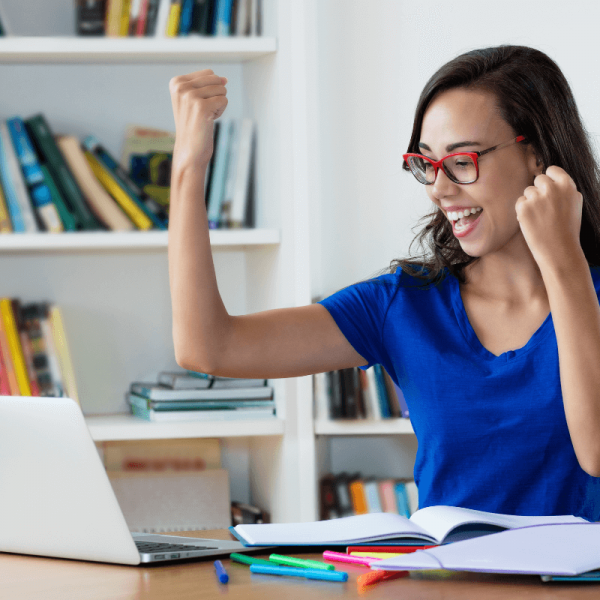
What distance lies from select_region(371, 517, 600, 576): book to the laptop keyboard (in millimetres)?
236

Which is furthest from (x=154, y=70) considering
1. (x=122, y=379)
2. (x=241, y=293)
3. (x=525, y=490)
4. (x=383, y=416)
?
(x=525, y=490)

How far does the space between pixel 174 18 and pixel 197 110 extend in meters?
0.90

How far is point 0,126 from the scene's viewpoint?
1.89 m

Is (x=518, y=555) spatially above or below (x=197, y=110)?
below

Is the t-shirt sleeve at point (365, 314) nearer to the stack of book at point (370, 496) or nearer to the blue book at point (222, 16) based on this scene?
the stack of book at point (370, 496)

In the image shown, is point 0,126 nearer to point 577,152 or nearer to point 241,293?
Result: point 241,293

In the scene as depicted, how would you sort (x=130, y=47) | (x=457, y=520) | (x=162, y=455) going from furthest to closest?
(x=162, y=455) < (x=130, y=47) < (x=457, y=520)

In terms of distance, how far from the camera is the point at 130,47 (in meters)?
1.79

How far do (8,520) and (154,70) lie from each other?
148 cm

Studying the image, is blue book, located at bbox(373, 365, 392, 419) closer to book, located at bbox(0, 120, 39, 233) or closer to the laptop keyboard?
book, located at bbox(0, 120, 39, 233)

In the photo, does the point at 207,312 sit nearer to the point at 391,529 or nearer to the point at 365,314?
the point at 365,314

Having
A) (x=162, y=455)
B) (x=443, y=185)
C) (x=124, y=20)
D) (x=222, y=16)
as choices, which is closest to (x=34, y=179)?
(x=124, y=20)

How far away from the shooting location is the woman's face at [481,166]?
1.20 meters

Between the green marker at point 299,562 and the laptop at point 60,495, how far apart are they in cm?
7
